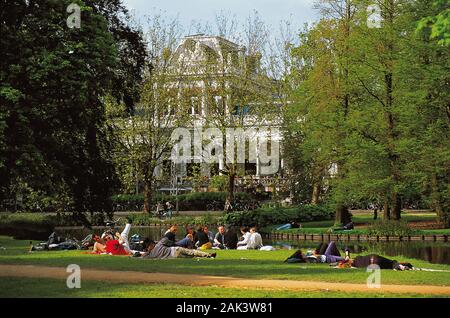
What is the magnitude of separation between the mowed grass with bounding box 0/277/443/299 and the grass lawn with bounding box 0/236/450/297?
0.02 metres

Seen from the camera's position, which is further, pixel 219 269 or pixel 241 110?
pixel 241 110

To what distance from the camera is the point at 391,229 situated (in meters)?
46.2

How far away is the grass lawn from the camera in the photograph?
57.0 feet

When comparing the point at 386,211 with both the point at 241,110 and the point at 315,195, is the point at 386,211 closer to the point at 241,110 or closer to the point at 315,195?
the point at 315,195

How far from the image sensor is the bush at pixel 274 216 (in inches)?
2197

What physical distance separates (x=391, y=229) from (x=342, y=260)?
22313 mm

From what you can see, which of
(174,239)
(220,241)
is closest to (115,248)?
(174,239)

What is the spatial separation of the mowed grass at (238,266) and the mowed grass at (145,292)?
2.97m

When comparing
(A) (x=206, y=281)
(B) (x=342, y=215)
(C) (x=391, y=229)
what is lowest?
(C) (x=391, y=229)

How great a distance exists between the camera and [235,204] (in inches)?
2576

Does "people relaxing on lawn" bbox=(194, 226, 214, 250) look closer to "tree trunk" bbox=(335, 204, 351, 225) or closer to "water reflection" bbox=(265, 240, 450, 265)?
"water reflection" bbox=(265, 240, 450, 265)

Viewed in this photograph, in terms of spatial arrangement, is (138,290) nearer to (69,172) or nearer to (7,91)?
(7,91)

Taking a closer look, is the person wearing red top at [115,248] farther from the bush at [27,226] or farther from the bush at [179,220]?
the bush at [179,220]
